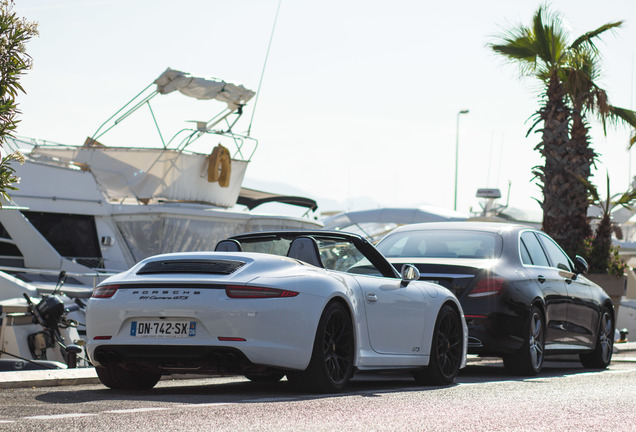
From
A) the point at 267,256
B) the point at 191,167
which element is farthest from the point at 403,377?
the point at 191,167

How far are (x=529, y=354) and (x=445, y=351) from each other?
1616mm

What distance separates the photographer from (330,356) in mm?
7777

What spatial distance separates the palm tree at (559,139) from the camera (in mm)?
21141

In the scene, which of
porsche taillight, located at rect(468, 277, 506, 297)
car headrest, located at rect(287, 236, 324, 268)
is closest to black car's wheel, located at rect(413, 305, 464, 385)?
porsche taillight, located at rect(468, 277, 506, 297)

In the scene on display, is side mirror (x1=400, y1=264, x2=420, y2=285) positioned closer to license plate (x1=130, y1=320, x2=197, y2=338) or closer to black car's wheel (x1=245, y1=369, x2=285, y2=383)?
black car's wheel (x1=245, y1=369, x2=285, y2=383)

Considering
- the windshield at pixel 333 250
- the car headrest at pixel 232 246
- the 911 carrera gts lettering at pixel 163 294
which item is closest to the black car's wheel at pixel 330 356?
the windshield at pixel 333 250

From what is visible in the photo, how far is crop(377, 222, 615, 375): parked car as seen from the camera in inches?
408

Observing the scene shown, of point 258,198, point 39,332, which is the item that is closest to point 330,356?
point 39,332

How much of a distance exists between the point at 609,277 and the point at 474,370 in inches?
379

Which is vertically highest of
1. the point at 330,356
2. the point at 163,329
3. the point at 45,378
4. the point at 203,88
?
the point at 203,88

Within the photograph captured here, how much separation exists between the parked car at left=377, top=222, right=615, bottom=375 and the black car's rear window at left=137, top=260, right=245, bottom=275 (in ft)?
11.2

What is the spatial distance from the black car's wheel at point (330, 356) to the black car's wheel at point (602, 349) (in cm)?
594

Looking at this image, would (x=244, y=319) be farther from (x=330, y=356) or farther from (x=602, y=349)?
(x=602, y=349)

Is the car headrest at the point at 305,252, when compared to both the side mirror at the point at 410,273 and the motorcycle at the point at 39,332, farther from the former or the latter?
the motorcycle at the point at 39,332
